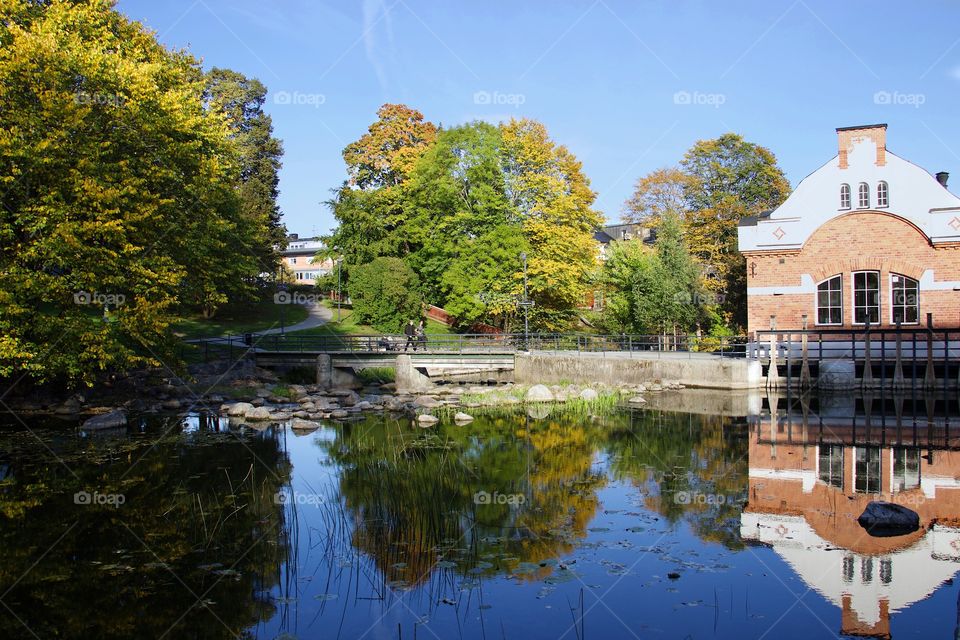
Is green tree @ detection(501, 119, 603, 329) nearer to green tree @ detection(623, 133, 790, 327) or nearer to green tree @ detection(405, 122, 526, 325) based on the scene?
green tree @ detection(405, 122, 526, 325)

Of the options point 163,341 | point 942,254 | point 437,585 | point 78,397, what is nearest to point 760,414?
point 942,254

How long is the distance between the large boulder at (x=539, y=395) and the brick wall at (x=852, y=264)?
1103cm

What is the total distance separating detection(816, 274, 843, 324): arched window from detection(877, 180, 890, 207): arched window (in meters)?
3.48

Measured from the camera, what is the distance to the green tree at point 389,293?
43.5 metres

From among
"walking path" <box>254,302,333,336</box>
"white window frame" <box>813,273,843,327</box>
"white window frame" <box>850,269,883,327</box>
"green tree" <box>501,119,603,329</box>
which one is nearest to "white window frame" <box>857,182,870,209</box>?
"white window frame" <box>850,269,883,327</box>

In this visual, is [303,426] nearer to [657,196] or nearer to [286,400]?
[286,400]

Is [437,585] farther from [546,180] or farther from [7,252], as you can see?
[546,180]

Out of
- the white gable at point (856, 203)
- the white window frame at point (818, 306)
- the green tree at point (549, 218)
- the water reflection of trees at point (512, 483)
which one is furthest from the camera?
the green tree at point (549, 218)

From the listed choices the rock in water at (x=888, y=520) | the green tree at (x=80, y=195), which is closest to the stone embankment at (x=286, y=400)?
the green tree at (x=80, y=195)

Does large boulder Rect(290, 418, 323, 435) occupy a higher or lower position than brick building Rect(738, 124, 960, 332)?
lower

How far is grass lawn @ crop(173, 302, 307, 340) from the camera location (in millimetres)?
46719

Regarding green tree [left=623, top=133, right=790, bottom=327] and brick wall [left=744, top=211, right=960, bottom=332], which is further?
green tree [left=623, top=133, right=790, bottom=327]

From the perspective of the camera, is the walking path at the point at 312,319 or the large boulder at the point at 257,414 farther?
Result: the walking path at the point at 312,319

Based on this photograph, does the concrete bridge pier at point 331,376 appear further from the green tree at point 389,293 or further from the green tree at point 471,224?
the green tree at point 389,293
